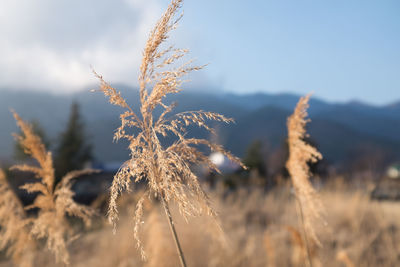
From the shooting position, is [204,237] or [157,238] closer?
[157,238]

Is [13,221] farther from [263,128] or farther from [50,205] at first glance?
[263,128]

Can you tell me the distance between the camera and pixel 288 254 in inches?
200

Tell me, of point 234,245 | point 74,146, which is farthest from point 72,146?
point 234,245

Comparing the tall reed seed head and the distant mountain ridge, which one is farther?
the distant mountain ridge

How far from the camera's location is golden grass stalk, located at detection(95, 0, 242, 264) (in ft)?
3.16

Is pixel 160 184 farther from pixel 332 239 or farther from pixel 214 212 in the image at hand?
pixel 332 239

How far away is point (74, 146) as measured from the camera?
104ft

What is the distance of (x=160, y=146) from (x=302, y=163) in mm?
1346

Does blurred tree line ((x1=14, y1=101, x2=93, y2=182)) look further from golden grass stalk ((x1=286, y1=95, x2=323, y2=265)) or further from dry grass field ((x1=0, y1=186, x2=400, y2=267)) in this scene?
golden grass stalk ((x1=286, y1=95, x2=323, y2=265))

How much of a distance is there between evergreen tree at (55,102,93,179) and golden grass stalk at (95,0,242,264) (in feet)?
103

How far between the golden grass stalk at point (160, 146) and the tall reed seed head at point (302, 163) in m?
1.17

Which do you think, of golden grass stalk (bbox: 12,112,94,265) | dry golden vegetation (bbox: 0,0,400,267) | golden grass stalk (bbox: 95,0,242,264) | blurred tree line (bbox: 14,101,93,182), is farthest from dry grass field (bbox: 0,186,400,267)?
blurred tree line (bbox: 14,101,93,182)

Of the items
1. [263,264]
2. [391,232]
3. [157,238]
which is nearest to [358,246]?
[263,264]

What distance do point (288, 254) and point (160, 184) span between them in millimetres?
4741
